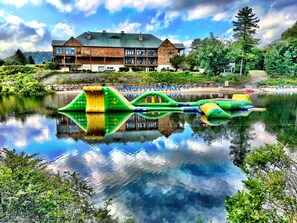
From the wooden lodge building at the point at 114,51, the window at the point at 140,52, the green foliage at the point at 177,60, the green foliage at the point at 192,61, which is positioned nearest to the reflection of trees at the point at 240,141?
the green foliage at the point at 192,61

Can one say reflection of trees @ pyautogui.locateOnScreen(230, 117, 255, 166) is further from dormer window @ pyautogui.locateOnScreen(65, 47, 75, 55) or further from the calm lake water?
dormer window @ pyautogui.locateOnScreen(65, 47, 75, 55)

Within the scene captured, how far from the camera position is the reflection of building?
12.6 metres

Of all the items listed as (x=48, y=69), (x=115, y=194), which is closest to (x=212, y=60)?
(x=48, y=69)

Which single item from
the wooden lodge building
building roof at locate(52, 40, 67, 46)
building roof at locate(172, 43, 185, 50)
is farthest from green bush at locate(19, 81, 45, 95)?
building roof at locate(172, 43, 185, 50)

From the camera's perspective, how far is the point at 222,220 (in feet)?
18.5

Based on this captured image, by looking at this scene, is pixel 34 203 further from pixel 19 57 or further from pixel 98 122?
pixel 19 57

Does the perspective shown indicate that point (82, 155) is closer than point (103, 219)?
No

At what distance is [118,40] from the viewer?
5928 centimetres

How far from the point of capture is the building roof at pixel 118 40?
5700 cm

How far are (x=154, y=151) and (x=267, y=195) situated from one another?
639 cm

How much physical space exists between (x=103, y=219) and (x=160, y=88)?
38.7 metres

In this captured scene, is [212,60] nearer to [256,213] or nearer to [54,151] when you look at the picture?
[54,151]

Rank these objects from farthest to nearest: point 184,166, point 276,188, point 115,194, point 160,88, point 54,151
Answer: point 160,88 → point 54,151 → point 184,166 → point 115,194 → point 276,188

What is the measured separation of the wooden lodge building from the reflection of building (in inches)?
1651
